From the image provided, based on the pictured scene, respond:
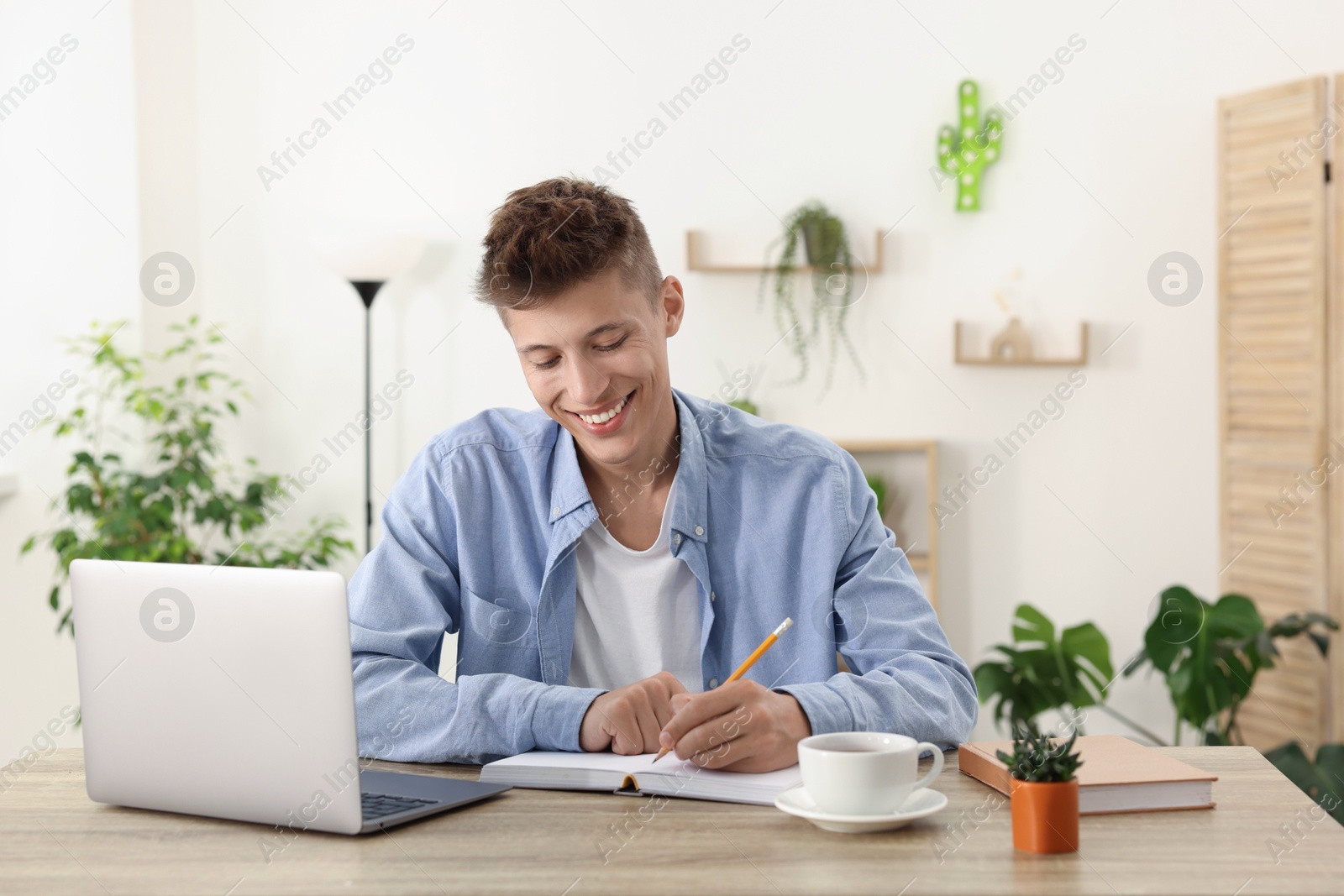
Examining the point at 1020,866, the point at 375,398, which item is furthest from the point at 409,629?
the point at 375,398

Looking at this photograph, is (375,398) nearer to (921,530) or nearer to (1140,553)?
(921,530)

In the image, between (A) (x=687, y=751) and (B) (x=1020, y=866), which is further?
(A) (x=687, y=751)

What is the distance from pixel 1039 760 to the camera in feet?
3.23

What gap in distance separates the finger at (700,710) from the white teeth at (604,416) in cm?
48

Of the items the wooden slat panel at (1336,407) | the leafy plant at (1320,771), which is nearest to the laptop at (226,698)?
the leafy plant at (1320,771)

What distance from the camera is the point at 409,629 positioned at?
1.45m

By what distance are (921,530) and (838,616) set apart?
6.77 ft

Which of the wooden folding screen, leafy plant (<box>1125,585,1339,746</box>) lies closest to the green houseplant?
leafy plant (<box>1125,585,1339,746</box>)

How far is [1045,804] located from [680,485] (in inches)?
29.0

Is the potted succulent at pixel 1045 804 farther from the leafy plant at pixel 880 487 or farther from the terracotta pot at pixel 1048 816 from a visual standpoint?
the leafy plant at pixel 880 487

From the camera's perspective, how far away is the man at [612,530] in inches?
57.9

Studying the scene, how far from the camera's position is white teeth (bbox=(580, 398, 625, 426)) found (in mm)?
1549

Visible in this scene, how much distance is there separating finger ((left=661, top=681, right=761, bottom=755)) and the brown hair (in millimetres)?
550

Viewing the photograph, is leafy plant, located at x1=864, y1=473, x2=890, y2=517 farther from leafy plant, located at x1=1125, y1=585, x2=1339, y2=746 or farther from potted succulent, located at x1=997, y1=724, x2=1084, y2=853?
potted succulent, located at x1=997, y1=724, x2=1084, y2=853
